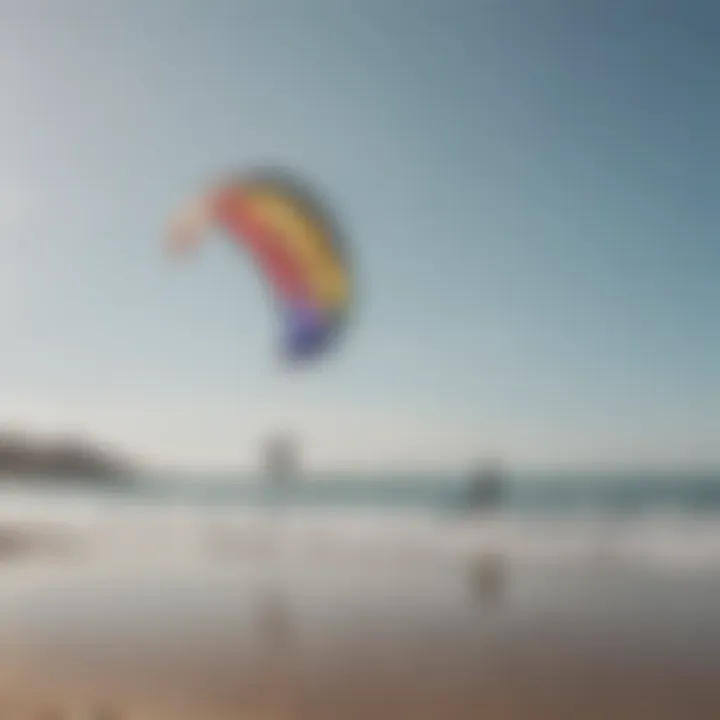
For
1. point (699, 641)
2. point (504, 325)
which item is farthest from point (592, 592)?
point (504, 325)

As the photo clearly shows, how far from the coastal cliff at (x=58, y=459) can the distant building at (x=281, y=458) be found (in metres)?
0.38

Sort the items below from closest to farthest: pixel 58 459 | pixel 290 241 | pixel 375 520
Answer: pixel 290 241, pixel 58 459, pixel 375 520

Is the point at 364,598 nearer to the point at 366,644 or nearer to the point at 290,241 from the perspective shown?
the point at 366,644

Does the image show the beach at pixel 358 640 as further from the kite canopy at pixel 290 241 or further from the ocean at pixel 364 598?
the kite canopy at pixel 290 241

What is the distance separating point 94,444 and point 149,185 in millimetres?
684

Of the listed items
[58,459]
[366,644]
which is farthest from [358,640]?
[58,459]

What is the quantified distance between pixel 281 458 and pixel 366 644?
0.51 m

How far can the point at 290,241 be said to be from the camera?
7.93ft

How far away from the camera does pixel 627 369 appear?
8.05 ft

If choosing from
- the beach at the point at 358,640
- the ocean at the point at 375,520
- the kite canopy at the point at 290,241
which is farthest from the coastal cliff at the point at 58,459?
the kite canopy at the point at 290,241

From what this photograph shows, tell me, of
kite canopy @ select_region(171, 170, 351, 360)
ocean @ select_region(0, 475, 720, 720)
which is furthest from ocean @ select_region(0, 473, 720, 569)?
kite canopy @ select_region(171, 170, 351, 360)

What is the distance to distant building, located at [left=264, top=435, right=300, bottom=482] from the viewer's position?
245 cm

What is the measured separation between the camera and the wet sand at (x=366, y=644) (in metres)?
2.32

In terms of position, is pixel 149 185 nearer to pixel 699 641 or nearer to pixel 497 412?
pixel 497 412
